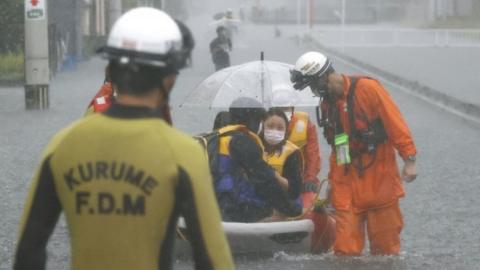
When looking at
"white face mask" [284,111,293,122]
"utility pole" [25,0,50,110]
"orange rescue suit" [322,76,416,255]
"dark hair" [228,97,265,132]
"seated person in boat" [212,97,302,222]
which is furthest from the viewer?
"utility pole" [25,0,50,110]

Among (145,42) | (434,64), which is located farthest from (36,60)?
(145,42)

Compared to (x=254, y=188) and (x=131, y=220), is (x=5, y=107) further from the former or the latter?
(x=131, y=220)

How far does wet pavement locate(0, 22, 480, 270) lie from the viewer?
937 cm

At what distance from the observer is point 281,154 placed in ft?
31.8

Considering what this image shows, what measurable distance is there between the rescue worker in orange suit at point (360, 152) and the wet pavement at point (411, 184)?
12.8 inches

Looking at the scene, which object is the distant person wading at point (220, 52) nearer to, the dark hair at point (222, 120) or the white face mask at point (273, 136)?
the dark hair at point (222, 120)

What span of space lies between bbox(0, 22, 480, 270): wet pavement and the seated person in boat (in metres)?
0.37

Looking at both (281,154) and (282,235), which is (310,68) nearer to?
(281,154)

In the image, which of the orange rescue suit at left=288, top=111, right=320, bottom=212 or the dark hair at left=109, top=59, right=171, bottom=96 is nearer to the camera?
the dark hair at left=109, top=59, right=171, bottom=96

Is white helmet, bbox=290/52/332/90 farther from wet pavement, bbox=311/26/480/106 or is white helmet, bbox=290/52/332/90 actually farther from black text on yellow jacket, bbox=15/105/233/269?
wet pavement, bbox=311/26/480/106

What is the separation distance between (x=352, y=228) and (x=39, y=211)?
5.02 metres

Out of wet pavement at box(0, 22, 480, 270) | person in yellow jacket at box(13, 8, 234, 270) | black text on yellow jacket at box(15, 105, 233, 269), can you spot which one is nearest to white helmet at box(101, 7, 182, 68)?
person in yellow jacket at box(13, 8, 234, 270)

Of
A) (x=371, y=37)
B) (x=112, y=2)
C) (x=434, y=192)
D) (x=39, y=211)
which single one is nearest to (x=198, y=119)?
(x=434, y=192)

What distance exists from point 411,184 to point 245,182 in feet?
16.6
